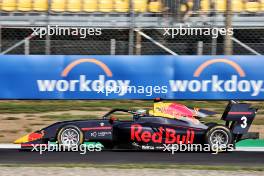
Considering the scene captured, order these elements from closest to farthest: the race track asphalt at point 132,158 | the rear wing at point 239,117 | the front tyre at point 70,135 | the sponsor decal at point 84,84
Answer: the race track asphalt at point 132,158 < the front tyre at point 70,135 < the rear wing at point 239,117 < the sponsor decal at point 84,84

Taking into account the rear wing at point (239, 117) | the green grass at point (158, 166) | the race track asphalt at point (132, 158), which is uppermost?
the rear wing at point (239, 117)

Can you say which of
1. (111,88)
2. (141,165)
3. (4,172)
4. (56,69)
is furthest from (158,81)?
(4,172)

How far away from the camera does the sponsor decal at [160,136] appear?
973cm

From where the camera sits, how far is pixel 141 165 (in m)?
8.29

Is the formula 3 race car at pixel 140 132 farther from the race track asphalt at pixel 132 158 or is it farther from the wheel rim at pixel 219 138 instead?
the race track asphalt at pixel 132 158

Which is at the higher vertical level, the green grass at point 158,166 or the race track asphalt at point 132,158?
the green grass at point 158,166

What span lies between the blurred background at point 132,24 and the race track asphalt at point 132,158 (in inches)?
172

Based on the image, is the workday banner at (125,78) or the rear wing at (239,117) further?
the workday banner at (125,78)

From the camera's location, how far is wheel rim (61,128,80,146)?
9.70 metres

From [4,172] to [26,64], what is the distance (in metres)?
6.13

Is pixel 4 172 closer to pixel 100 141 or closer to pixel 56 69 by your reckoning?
pixel 100 141

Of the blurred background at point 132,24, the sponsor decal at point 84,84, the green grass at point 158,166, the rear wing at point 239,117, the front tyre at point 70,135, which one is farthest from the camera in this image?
the blurred background at point 132,24

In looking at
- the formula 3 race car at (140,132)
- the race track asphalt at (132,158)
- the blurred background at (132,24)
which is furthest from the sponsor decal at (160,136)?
the blurred background at (132,24)

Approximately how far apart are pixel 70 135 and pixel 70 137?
0.04m
